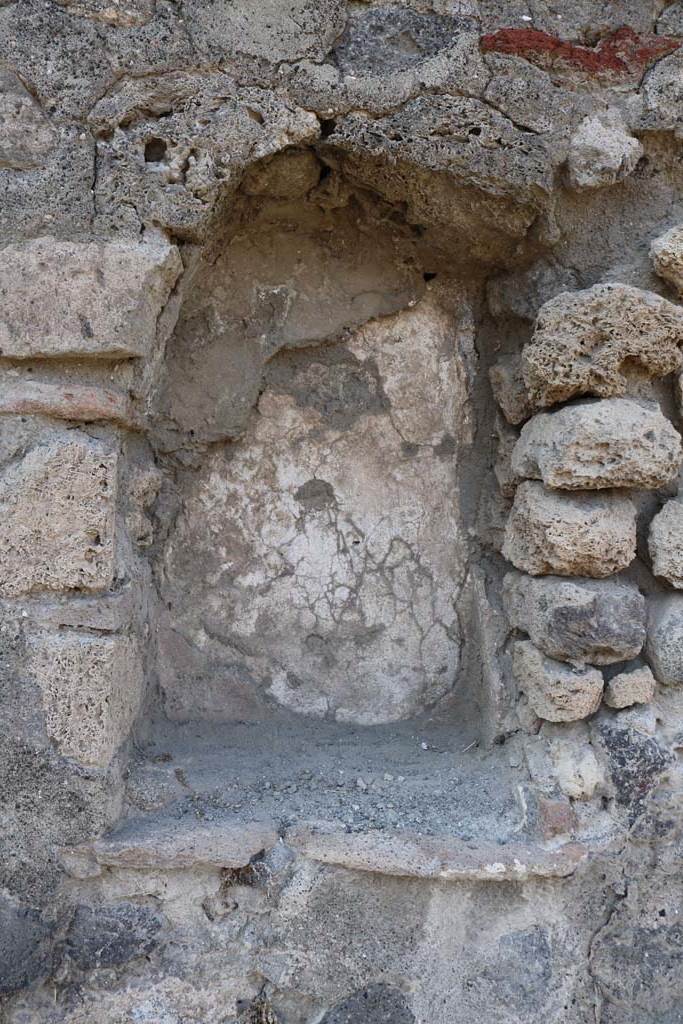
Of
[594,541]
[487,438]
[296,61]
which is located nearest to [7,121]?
[296,61]

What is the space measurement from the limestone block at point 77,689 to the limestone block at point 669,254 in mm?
1558

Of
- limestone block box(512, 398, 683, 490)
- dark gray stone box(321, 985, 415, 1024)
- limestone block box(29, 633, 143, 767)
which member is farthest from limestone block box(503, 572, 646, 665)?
limestone block box(29, 633, 143, 767)

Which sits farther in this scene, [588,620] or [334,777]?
[334,777]

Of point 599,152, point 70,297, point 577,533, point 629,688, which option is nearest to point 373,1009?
point 629,688

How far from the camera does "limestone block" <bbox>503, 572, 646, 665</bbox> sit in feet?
6.83

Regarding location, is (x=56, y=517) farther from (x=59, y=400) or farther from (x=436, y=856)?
(x=436, y=856)

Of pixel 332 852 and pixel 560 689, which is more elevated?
pixel 560 689

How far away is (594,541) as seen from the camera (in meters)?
2.08

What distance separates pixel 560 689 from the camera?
209 cm

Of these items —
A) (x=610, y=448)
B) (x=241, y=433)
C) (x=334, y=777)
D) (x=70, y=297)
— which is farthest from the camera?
(x=241, y=433)

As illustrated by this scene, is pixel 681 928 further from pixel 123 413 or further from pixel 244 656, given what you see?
pixel 123 413

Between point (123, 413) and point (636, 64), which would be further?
point (636, 64)

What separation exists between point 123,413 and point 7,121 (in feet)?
2.26

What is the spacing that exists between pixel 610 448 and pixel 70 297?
126cm
